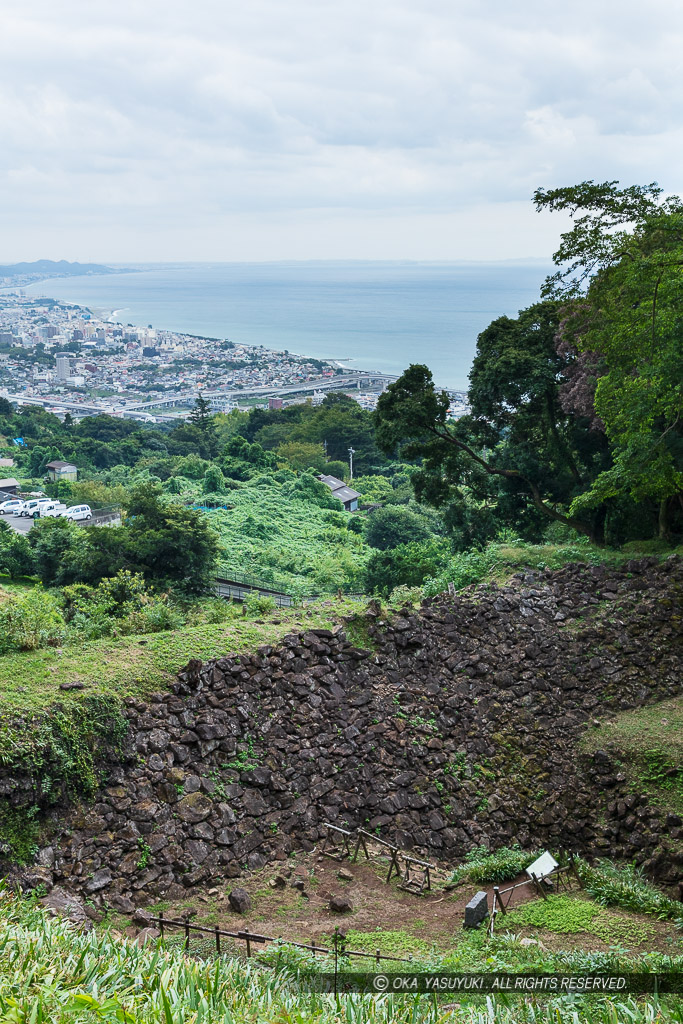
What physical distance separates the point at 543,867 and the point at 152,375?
88.0 meters

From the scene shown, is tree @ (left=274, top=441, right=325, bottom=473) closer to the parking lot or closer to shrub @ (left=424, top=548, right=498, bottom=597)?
the parking lot

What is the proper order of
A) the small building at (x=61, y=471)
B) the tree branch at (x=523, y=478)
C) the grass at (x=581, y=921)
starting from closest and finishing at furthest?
the grass at (x=581, y=921) < the tree branch at (x=523, y=478) < the small building at (x=61, y=471)

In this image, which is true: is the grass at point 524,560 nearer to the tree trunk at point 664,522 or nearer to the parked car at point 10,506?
the tree trunk at point 664,522

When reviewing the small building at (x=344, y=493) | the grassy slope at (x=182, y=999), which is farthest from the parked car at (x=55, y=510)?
the grassy slope at (x=182, y=999)

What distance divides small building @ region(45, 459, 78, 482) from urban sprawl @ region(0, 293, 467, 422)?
69.5ft

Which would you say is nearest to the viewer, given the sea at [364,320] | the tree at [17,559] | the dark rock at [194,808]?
the dark rock at [194,808]

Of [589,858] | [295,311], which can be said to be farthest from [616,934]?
[295,311]

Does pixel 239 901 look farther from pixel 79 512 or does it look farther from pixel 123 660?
pixel 79 512

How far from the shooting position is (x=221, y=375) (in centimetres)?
8650

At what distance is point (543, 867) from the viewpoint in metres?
6.81

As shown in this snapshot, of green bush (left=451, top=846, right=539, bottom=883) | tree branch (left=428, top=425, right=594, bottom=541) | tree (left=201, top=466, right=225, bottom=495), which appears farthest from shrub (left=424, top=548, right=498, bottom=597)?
tree (left=201, top=466, right=225, bottom=495)

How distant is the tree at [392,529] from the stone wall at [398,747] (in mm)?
13456

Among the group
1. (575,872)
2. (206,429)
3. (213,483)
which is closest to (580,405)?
(575,872)

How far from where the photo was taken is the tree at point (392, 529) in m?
23.9
